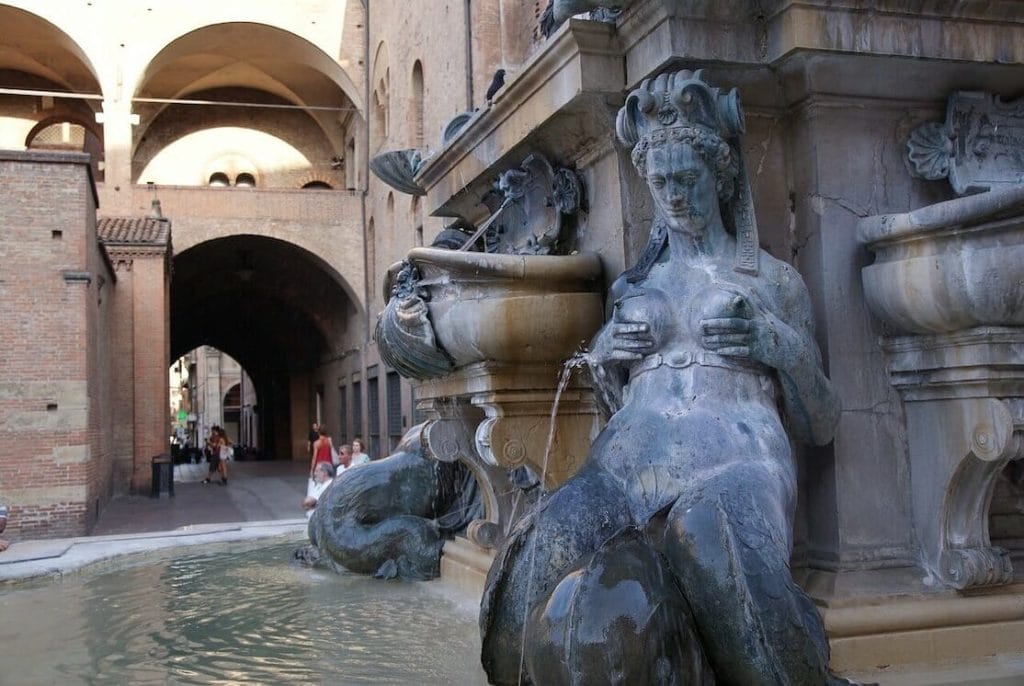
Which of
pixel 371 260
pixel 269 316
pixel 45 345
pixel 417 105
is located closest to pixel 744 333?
pixel 45 345

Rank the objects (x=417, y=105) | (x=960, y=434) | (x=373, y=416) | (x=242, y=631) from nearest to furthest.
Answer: (x=960, y=434), (x=242, y=631), (x=417, y=105), (x=373, y=416)

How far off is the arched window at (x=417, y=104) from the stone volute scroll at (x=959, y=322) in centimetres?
1826

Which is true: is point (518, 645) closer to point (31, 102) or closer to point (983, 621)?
point (983, 621)

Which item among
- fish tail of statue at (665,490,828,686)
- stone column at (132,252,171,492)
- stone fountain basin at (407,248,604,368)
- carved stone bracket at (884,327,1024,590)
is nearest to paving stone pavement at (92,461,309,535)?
stone column at (132,252,171,492)

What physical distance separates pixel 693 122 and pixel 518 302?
2.89ft

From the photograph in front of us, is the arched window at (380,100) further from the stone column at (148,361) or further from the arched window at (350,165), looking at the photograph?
the stone column at (148,361)

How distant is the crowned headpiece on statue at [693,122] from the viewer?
9.27ft

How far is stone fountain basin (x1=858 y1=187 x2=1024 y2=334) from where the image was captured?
281 centimetres

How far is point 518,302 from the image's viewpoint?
3.42 meters

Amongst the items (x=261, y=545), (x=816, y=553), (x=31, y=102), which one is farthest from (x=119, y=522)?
(x=31, y=102)

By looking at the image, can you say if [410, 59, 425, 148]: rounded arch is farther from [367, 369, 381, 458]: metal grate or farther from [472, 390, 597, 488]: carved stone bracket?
[472, 390, 597, 488]: carved stone bracket

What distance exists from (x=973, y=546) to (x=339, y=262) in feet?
73.9

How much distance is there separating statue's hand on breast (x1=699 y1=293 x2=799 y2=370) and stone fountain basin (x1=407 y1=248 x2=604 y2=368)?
0.82 meters

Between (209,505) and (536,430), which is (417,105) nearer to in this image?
(209,505)
